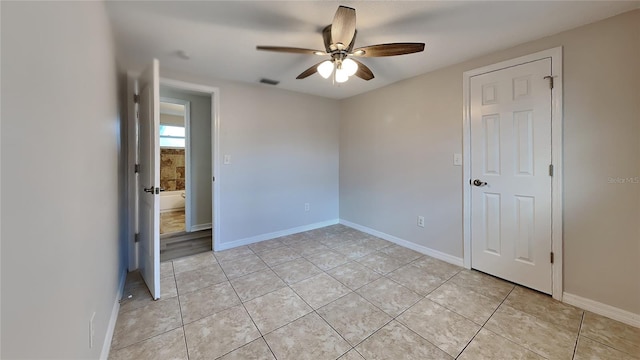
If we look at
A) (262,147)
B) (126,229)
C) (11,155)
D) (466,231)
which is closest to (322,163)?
(262,147)

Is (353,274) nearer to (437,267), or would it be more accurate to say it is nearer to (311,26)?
(437,267)

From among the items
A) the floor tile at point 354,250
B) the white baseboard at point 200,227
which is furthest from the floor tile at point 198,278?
the white baseboard at point 200,227

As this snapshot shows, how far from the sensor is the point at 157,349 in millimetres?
1463

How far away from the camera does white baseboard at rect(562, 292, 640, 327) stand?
1.67 m

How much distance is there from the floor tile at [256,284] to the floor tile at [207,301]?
6cm

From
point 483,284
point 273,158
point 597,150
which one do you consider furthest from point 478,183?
point 273,158

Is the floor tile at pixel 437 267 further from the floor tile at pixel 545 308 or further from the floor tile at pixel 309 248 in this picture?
the floor tile at pixel 309 248

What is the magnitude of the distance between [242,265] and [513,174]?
2.77m

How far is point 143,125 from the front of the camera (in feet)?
7.26

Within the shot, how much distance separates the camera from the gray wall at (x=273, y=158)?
3.07m

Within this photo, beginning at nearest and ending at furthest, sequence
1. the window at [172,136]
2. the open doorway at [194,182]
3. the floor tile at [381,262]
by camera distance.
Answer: the floor tile at [381,262] < the open doorway at [194,182] < the window at [172,136]

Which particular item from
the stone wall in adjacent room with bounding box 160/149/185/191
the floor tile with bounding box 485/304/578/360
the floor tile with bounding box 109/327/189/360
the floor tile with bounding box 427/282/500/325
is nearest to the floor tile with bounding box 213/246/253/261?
the floor tile with bounding box 109/327/189/360

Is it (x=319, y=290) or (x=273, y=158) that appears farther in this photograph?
(x=273, y=158)

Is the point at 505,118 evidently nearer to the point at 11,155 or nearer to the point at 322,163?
the point at 322,163
